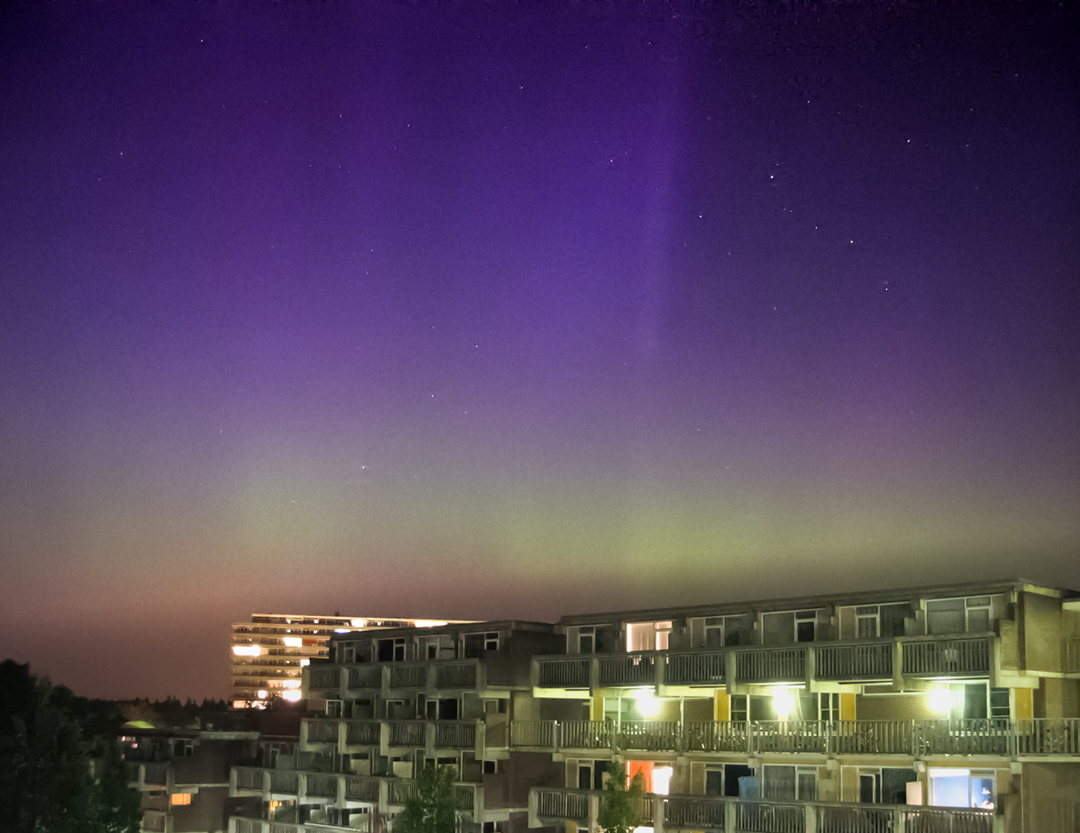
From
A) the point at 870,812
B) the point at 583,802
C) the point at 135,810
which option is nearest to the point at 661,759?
Result: the point at 583,802

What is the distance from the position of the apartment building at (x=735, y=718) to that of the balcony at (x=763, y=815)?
0.07 meters

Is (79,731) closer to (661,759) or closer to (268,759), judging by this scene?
(268,759)

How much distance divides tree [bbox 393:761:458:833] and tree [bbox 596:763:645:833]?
7.58m

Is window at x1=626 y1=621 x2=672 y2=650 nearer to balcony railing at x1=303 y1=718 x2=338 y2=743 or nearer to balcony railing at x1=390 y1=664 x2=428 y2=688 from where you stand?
balcony railing at x1=390 y1=664 x2=428 y2=688

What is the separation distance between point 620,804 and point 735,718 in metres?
5.71

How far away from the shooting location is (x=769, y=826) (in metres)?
45.8

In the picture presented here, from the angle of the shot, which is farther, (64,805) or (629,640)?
(64,805)

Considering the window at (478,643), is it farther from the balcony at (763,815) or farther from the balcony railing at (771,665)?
the balcony railing at (771,665)

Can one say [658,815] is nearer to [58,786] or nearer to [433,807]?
[433,807]

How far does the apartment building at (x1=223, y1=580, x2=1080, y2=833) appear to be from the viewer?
4241 cm

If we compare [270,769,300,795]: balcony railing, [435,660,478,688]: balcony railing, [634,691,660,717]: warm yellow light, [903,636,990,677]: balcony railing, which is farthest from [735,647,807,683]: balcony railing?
[270,769,300,795]: balcony railing

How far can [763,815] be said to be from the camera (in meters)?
46.1

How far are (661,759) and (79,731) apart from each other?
28625 millimetres

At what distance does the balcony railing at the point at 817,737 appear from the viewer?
41.2 metres
